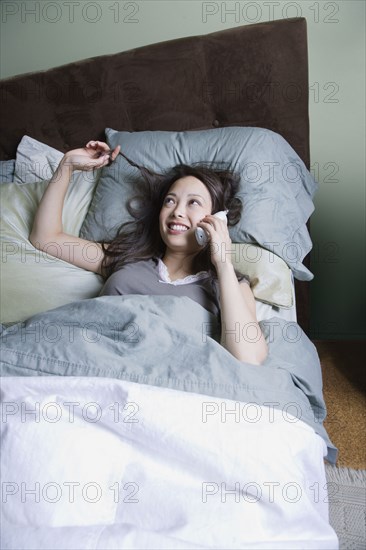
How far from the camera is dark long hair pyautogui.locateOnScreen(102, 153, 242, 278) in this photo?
1.68 metres

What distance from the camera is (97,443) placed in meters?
0.99

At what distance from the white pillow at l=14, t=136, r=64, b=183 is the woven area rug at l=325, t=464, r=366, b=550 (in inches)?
52.6

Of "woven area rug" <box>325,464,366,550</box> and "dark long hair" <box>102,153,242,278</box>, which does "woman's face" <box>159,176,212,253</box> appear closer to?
"dark long hair" <box>102,153,242,278</box>

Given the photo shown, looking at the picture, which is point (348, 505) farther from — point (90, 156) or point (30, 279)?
point (90, 156)

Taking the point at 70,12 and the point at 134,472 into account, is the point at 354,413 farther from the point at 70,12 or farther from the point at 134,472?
the point at 70,12

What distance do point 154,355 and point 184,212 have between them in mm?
525

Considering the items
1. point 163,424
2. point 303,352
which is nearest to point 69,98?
point 303,352

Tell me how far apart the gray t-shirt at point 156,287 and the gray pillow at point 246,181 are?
0.70 ft

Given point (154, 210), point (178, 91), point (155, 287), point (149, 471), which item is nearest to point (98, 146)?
point (154, 210)

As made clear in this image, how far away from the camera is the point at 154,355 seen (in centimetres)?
121

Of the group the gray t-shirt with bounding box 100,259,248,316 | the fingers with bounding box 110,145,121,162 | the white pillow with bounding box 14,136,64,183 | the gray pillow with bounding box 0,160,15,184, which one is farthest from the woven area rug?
the gray pillow with bounding box 0,160,15,184

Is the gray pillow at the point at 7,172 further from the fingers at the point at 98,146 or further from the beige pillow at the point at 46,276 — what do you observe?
the fingers at the point at 98,146

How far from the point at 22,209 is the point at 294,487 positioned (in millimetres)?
1245

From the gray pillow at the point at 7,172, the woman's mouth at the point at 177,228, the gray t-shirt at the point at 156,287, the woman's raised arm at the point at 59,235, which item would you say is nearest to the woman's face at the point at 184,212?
the woman's mouth at the point at 177,228
